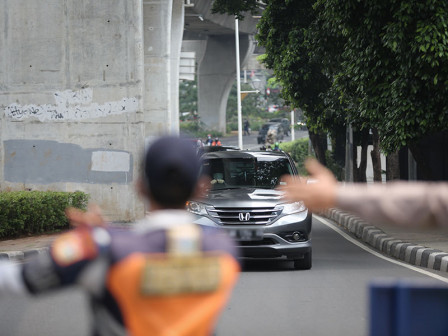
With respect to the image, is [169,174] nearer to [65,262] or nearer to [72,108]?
[65,262]

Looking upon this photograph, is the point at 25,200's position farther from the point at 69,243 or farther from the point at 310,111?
the point at 69,243

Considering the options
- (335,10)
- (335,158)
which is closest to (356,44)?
(335,10)

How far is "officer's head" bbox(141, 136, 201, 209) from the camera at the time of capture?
2.81 m

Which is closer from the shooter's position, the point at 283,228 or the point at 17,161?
the point at 283,228

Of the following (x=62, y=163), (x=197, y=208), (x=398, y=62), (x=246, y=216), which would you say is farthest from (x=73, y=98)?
(x=246, y=216)

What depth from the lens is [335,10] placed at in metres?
15.6

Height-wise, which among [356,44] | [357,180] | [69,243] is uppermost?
[356,44]

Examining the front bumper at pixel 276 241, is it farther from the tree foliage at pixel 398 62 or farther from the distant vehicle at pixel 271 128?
the distant vehicle at pixel 271 128

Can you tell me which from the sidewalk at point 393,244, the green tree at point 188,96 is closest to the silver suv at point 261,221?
the sidewalk at point 393,244

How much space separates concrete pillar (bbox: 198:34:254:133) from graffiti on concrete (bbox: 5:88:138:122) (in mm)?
48635

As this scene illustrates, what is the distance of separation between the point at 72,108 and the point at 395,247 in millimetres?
8082

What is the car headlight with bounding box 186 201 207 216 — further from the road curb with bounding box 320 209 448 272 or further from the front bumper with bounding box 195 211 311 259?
the road curb with bounding box 320 209 448 272

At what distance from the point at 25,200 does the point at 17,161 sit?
402cm

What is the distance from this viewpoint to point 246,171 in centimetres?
1335
